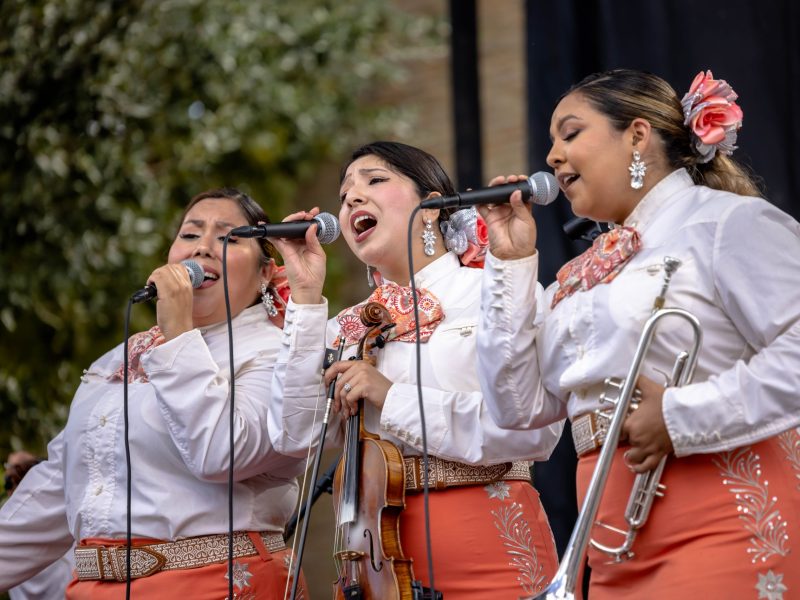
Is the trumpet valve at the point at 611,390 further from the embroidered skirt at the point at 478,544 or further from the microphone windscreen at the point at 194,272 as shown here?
the microphone windscreen at the point at 194,272

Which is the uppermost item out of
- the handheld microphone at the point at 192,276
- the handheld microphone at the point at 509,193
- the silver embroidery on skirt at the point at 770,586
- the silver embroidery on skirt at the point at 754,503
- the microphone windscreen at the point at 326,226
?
the handheld microphone at the point at 509,193

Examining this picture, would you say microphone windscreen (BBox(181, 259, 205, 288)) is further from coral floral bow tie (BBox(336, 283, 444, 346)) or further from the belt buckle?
the belt buckle

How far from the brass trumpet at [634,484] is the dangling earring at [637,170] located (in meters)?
0.32

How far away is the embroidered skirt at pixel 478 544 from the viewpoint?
2811 millimetres

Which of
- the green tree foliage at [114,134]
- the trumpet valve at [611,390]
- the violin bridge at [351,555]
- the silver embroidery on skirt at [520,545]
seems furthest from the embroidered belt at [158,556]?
the green tree foliage at [114,134]

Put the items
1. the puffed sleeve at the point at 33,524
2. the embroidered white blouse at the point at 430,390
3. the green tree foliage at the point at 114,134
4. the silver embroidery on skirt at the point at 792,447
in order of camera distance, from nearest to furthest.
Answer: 1. the silver embroidery on skirt at the point at 792,447
2. the embroidered white blouse at the point at 430,390
3. the puffed sleeve at the point at 33,524
4. the green tree foliage at the point at 114,134

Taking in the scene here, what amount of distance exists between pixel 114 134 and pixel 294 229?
3089 mm

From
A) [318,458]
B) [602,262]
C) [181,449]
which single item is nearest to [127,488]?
[181,449]

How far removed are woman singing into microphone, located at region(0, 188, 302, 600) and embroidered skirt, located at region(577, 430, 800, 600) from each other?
4.01 feet

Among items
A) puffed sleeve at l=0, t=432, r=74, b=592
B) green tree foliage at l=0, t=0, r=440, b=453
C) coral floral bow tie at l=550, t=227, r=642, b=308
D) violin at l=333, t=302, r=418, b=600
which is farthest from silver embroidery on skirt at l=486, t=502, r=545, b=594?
green tree foliage at l=0, t=0, r=440, b=453

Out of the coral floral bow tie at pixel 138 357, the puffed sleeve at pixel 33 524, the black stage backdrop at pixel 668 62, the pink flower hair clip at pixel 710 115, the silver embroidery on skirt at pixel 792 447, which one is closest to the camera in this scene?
the silver embroidery on skirt at pixel 792 447

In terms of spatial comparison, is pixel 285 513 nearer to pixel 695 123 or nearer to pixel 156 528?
pixel 156 528

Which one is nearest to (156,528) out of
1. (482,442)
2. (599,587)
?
(482,442)

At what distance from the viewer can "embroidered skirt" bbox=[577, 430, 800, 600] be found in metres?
2.21
